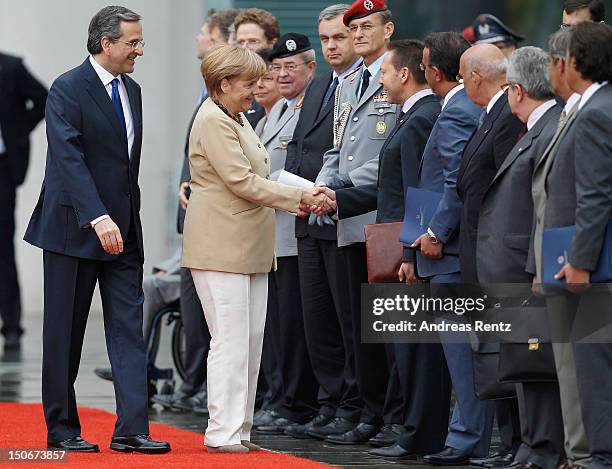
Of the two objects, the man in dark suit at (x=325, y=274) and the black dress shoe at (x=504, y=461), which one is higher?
the man in dark suit at (x=325, y=274)

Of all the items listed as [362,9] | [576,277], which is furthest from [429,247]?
[362,9]

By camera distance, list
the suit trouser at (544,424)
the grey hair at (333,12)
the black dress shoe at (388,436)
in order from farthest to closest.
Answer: the grey hair at (333,12)
the black dress shoe at (388,436)
the suit trouser at (544,424)

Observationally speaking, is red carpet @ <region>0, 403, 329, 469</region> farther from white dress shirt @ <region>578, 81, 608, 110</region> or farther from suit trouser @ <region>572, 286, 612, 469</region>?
white dress shirt @ <region>578, 81, 608, 110</region>

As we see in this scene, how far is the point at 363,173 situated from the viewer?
26.1ft

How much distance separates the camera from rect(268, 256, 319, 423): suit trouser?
339 inches

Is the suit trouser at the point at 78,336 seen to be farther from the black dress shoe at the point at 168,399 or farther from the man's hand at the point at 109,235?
the black dress shoe at the point at 168,399

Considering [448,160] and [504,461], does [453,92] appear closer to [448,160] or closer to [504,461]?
[448,160]

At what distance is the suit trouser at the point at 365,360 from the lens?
7992 mm

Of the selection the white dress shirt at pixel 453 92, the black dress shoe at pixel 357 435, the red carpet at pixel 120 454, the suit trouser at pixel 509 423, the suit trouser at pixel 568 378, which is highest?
the white dress shirt at pixel 453 92

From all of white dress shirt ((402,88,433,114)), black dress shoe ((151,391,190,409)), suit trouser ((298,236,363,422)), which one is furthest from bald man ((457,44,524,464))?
black dress shoe ((151,391,190,409))

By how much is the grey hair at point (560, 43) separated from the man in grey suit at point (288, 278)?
261cm

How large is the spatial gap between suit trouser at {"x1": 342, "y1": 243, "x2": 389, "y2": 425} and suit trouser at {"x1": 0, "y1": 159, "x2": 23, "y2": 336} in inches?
239

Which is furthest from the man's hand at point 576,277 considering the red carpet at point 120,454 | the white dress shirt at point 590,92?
the red carpet at point 120,454

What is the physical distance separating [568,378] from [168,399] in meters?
3.95
